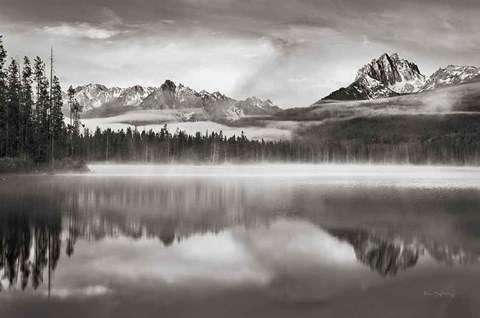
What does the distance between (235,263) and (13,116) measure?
268ft

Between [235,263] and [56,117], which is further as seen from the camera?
[56,117]

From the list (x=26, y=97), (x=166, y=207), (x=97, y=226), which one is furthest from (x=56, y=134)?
(x=97, y=226)

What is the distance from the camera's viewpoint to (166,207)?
38.8 meters

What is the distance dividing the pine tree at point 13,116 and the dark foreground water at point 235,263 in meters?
57.2

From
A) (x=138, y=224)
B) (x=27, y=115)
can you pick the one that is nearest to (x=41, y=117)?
(x=27, y=115)

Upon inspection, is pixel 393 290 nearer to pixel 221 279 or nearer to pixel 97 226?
pixel 221 279

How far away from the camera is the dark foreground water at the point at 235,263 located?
1467 cm

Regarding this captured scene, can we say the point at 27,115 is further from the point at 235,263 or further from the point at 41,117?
the point at 235,263

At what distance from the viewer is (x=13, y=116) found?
3541 inches

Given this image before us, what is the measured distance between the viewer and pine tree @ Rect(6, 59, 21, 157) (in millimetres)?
88625
